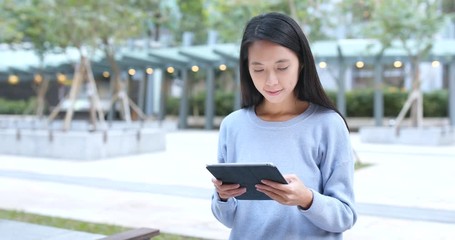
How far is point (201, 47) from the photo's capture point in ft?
76.2

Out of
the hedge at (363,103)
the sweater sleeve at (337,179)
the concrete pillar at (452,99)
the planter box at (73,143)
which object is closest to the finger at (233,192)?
the sweater sleeve at (337,179)

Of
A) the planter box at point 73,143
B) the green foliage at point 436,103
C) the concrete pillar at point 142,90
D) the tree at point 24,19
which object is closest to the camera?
the planter box at point 73,143

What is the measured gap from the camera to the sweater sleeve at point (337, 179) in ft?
4.86

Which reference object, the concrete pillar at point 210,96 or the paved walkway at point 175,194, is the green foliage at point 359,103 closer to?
the concrete pillar at point 210,96

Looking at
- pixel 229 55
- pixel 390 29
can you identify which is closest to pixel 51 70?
pixel 229 55

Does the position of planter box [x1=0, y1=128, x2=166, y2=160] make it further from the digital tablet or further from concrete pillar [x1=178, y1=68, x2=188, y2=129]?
A: concrete pillar [x1=178, y1=68, x2=188, y2=129]

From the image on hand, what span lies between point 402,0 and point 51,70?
18192mm

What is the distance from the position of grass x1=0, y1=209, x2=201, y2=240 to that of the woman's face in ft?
10.4

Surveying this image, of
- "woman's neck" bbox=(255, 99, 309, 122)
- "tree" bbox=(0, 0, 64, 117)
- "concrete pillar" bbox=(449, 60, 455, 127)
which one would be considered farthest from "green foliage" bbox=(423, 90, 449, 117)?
"woman's neck" bbox=(255, 99, 309, 122)

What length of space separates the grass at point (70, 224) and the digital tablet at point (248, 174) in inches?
123

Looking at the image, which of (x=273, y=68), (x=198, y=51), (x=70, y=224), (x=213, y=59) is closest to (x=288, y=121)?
(x=273, y=68)

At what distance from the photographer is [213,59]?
897 inches

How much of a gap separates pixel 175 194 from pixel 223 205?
18.0ft

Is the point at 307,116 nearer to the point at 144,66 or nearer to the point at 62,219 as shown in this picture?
the point at 62,219
